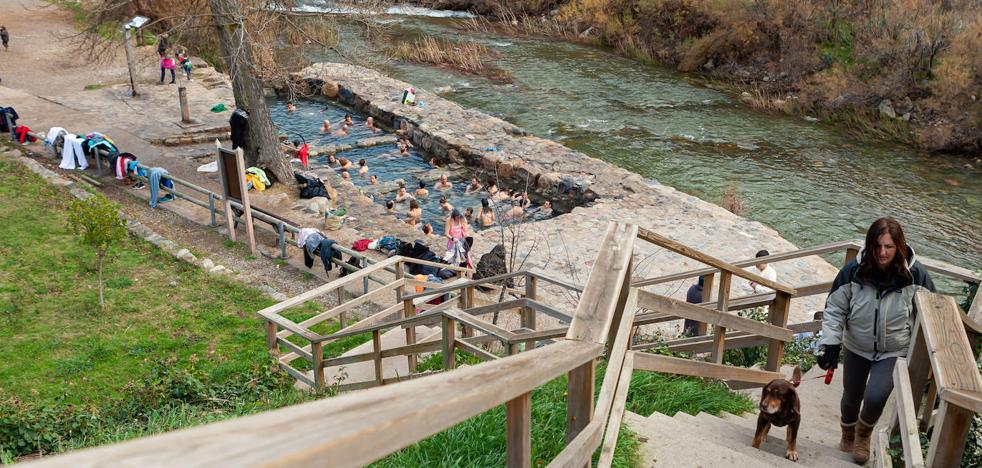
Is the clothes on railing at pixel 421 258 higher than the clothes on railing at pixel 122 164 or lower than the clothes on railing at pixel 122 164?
lower

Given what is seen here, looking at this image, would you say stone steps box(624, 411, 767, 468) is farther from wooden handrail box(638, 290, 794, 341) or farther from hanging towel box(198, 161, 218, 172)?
hanging towel box(198, 161, 218, 172)

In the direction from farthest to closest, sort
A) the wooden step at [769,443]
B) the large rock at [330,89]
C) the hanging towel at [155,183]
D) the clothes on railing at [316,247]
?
the large rock at [330,89], the hanging towel at [155,183], the clothes on railing at [316,247], the wooden step at [769,443]

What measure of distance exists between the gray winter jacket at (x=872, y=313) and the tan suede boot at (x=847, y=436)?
0.47 m

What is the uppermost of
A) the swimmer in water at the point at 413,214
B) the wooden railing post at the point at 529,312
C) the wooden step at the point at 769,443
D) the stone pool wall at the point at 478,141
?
the wooden step at the point at 769,443

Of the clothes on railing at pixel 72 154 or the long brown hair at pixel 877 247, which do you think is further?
the clothes on railing at pixel 72 154

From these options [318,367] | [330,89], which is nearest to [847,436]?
[318,367]

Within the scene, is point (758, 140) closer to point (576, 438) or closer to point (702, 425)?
point (702, 425)

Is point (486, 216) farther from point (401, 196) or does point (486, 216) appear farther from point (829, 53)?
point (829, 53)

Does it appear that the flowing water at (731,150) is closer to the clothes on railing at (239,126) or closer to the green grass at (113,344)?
the clothes on railing at (239,126)

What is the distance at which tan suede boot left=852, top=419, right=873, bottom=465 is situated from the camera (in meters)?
4.57

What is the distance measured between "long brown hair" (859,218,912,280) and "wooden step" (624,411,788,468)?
4.03 ft

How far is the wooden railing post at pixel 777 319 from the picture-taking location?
18.3 feet

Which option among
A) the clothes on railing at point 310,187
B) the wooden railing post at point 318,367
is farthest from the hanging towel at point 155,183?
the wooden railing post at point 318,367

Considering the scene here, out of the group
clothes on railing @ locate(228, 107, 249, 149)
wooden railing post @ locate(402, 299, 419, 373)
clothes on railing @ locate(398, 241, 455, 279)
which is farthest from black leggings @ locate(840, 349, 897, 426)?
clothes on railing @ locate(228, 107, 249, 149)
